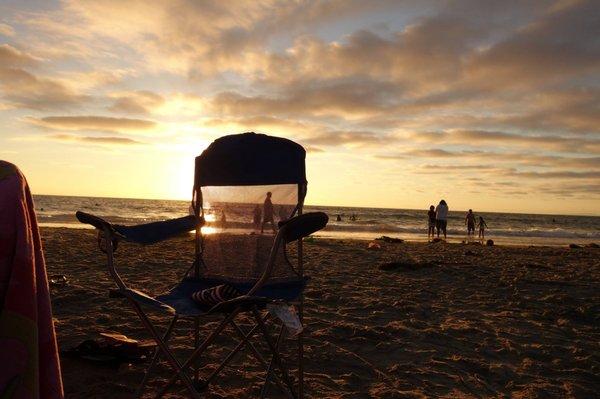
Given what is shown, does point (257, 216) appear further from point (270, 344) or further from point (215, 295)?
point (270, 344)

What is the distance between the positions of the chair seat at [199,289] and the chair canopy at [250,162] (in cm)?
60

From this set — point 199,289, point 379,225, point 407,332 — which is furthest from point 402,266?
point 379,225

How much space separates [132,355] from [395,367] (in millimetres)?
1815

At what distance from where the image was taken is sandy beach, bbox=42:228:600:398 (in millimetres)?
2826

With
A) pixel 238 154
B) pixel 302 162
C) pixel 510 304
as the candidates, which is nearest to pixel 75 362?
pixel 238 154

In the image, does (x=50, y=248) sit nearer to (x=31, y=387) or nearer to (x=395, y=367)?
(x=395, y=367)

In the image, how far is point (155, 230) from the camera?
2.42 metres

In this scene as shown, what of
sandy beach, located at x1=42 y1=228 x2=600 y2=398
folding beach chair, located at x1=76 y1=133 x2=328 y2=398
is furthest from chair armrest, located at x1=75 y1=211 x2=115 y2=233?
sandy beach, located at x1=42 y1=228 x2=600 y2=398

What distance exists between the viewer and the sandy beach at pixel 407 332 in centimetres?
283

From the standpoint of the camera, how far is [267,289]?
2535 mm

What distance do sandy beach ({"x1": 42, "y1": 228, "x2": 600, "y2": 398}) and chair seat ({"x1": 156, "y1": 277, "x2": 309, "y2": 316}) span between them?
2.12ft

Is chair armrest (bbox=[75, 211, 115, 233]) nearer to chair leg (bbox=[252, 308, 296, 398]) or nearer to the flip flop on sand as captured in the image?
chair leg (bbox=[252, 308, 296, 398])

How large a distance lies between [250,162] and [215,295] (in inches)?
36.2

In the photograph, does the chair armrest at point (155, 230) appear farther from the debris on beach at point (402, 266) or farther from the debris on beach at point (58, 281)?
the debris on beach at point (402, 266)
